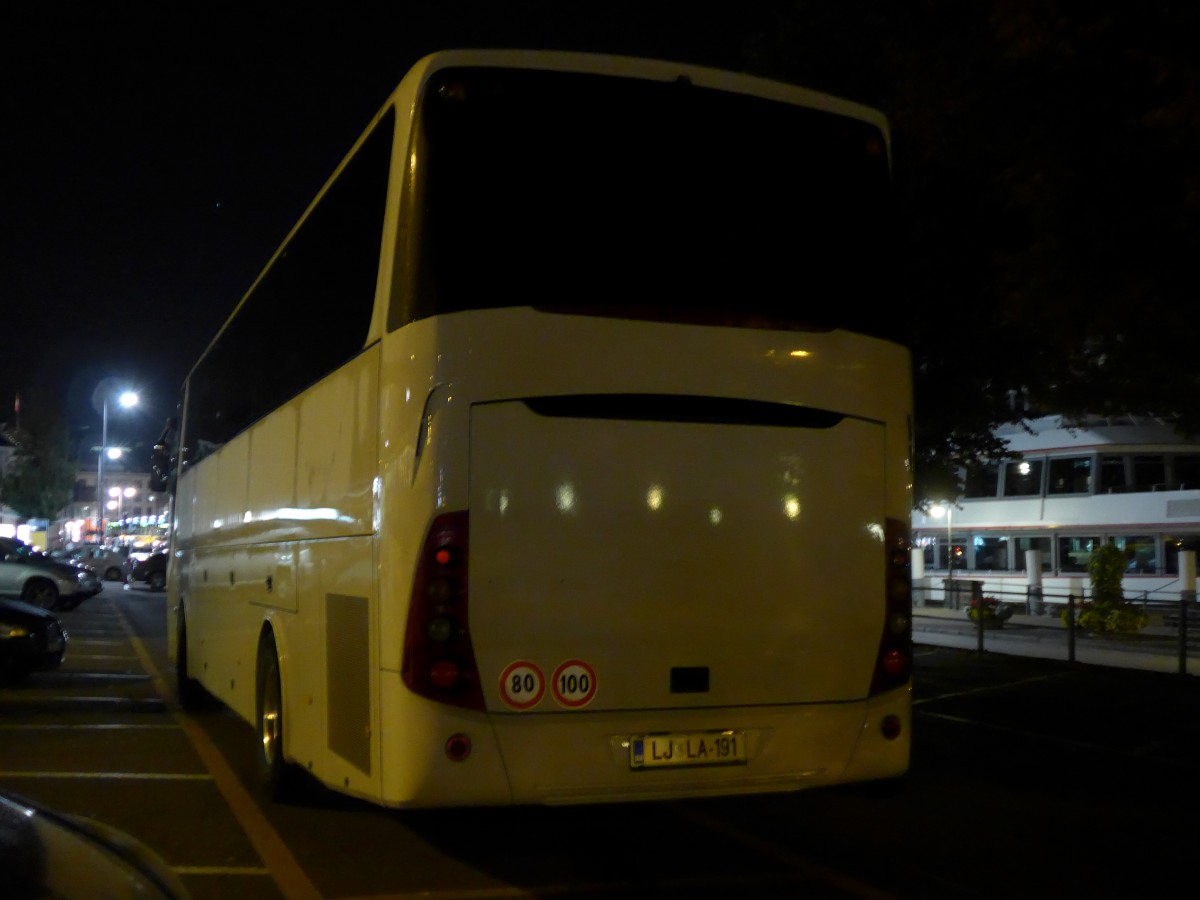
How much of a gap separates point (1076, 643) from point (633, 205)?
18.4m

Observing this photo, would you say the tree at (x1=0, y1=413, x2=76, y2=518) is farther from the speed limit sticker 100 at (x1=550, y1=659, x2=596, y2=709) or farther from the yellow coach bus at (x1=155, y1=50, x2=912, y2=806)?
the speed limit sticker 100 at (x1=550, y1=659, x2=596, y2=709)

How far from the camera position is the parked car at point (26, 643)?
14.5 m

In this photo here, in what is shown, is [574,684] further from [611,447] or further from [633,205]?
[633,205]

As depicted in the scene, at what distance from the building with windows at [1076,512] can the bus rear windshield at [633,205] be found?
94.9 feet

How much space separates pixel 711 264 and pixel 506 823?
3.70m

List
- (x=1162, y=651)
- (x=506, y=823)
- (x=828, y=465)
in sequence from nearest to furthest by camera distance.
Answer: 1. (x=828, y=465)
2. (x=506, y=823)
3. (x=1162, y=651)

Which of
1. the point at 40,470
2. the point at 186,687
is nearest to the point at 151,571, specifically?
the point at 40,470

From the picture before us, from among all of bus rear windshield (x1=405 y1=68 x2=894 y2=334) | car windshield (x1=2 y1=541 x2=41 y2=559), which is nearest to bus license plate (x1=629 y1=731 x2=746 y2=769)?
bus rear windshield (x1=405 y1=68 x2=894 y2=334)

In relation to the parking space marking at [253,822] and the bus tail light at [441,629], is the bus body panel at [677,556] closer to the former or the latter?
the bus tail light at [441,629]

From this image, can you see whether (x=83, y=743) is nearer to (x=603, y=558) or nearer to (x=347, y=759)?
(x=347, y=759)

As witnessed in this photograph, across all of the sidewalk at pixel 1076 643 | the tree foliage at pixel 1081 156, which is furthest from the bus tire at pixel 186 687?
the sidewalk at pixel 1076 643

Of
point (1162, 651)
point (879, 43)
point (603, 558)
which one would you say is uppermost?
point (879, 43)

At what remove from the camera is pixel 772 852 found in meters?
7.11

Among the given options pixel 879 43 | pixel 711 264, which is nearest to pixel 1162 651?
pixel 879 43
